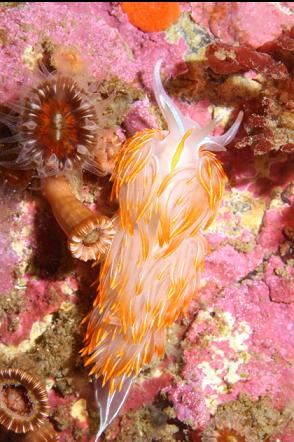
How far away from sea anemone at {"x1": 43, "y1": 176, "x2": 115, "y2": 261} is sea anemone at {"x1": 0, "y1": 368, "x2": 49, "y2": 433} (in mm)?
1133

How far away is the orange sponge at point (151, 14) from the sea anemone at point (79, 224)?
1331 millimetres

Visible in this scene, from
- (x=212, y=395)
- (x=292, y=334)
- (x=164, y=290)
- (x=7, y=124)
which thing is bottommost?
(x=212, y=395)

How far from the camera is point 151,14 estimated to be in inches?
136

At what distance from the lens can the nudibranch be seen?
310 cm

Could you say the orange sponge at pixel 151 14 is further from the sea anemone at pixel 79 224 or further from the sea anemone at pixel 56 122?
the sea anemone at pixel 79 224

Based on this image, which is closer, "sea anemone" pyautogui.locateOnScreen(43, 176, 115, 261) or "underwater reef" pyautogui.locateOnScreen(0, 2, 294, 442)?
"sea anemone" pyautogui.locateOnScreen(43, 176, 115, 261)

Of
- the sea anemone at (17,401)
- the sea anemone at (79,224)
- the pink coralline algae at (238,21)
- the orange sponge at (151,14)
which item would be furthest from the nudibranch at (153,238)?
the pink coralline algae at (238,21)

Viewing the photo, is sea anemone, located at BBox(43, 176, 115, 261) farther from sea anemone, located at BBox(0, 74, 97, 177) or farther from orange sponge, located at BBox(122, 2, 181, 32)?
orange sponge, located at BBox(122, 2, 181, 32)

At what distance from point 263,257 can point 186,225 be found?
1.11 metres

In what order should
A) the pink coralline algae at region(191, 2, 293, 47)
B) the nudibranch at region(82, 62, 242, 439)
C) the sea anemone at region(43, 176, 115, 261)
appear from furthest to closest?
the pink coralline algae at region(191, 2, 293, 47) < the nudibranch at region(82, 62, 242, 439) < the sea anemone at region(43, 176, 115, 261)

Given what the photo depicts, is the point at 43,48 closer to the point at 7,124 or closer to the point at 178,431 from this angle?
the point at 7,124

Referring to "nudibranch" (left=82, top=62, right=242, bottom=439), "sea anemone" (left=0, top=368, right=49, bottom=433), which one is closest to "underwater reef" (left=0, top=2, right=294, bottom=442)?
"sea anemone" (left=0, top=368, right=49, bottom=433)

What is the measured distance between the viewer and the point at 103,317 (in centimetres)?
340

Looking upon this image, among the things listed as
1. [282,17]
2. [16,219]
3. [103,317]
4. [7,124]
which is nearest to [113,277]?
[103,317]
